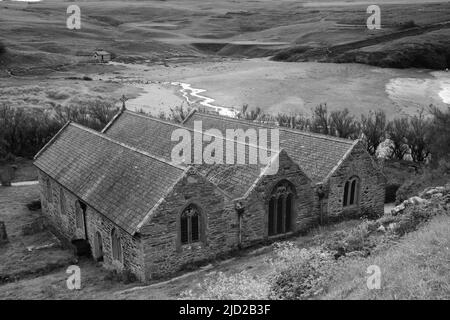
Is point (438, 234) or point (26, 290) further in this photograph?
point (26, 290)

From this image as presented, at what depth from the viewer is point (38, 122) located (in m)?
51.2

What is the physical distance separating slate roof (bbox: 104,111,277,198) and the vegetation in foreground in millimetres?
5433

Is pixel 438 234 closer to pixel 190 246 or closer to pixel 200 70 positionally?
pixel 190 246

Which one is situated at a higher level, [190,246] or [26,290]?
[190,246]

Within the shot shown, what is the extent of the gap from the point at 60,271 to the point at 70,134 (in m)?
11.4

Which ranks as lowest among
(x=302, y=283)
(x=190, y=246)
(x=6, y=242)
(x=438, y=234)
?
(x=6, y=242)

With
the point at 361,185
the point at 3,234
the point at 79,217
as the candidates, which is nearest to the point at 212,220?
the point at 79,217

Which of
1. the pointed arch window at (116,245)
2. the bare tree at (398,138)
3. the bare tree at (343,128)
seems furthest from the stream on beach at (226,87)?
the pointed arch window at (116,245)

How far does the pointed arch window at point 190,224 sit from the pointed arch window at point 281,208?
4.84m

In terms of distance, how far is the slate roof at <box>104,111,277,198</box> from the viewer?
26.1 metres

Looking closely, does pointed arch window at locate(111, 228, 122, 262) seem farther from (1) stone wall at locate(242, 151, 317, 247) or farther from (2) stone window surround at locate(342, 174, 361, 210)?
(2) stone window surround at locate(342, 174, 361, 210)

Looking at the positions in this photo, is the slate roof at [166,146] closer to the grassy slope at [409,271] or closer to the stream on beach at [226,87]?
the grassy slope at [409,271]
